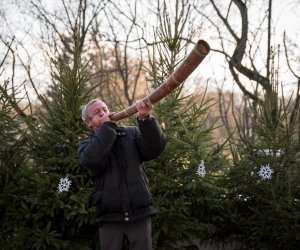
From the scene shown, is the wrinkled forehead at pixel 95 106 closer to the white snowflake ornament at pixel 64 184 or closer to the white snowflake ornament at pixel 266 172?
the white snowflake ornament at pixel 64 184

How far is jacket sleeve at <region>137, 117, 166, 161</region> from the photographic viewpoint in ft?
10.8

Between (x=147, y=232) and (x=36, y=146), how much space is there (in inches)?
95.1

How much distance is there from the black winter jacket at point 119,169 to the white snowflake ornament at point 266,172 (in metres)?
2.19

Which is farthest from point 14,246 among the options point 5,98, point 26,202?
point 5,98

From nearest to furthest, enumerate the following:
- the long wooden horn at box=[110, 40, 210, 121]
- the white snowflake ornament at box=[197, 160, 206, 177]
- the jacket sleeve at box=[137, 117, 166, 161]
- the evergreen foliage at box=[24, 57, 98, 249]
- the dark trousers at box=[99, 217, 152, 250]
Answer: the long wooden horn at box=[110, 40, 210, 121] → the jacket sleeve at box=[137, 117, 166, 161] → the dark trousers at box=[99, 217, 152, 250] → the evergreen foliage at box=[24, 57, 98, 249] → the white snowflake ornament at box=[197, 160, 206, 177]

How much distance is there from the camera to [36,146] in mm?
5398

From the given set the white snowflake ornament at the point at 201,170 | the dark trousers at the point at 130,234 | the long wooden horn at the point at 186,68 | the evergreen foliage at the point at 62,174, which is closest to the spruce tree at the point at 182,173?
the white snowflake ornament at the point at 201,170

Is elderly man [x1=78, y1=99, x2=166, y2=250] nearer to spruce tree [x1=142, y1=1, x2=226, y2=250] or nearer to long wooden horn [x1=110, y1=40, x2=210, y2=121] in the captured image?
long wooden horn [x1=110, y1=40, x2=210, y2=121]

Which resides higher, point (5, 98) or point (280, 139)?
point (5, 98)

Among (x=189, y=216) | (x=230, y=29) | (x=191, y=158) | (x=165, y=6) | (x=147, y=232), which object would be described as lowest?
(x=147, y=232)

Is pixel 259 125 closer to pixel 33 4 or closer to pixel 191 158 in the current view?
pixel 191 158

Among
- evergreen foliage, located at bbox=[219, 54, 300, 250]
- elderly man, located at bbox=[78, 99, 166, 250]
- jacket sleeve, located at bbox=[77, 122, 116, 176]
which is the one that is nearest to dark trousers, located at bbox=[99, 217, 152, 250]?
elderly man, located at bbox=[78, 99, 166, 250]

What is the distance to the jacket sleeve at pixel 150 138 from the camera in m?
3.29

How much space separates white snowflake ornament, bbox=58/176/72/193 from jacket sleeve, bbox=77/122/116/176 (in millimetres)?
1690
